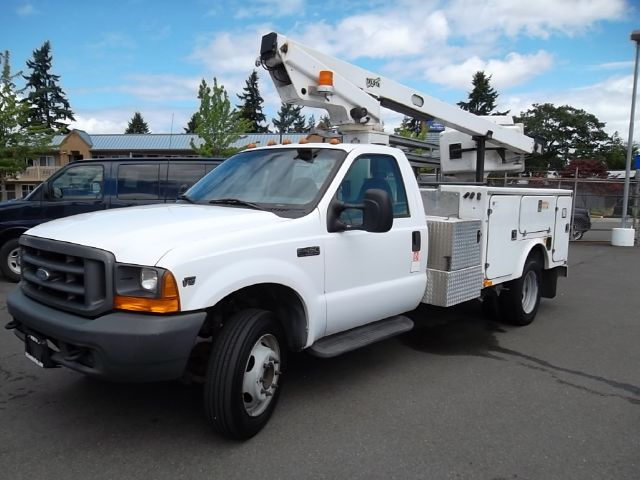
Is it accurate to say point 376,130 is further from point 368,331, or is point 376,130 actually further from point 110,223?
point 110,223

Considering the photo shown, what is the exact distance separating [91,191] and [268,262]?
6.09 m

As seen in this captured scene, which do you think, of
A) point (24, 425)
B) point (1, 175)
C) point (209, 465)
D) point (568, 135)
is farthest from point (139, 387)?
point (568, 135)

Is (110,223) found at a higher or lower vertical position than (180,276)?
higher

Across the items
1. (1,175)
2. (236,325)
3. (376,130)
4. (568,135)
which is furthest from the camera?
(568,135)

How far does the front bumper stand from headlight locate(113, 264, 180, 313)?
5cm

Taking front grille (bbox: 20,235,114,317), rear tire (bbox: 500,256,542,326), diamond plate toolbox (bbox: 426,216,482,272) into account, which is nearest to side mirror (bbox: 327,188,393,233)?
diamond plate toolbox (bbox: 426,216,482,272)

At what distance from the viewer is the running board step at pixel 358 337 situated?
3914mm

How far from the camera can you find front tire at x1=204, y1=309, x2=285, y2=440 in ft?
10.6

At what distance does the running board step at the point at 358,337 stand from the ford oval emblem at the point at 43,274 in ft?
6.00

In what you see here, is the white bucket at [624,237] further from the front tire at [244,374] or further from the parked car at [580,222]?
the front tire at [244,374]

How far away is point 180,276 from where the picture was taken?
3.00 meters

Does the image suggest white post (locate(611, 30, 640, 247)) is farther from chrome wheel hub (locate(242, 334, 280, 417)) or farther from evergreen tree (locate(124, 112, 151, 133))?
evergreen tree (locate(124, 112, 151, 133))

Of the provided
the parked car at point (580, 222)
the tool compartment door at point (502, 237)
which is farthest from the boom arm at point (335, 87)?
the parked car at point (580, 222)

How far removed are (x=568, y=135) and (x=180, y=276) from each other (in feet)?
269
